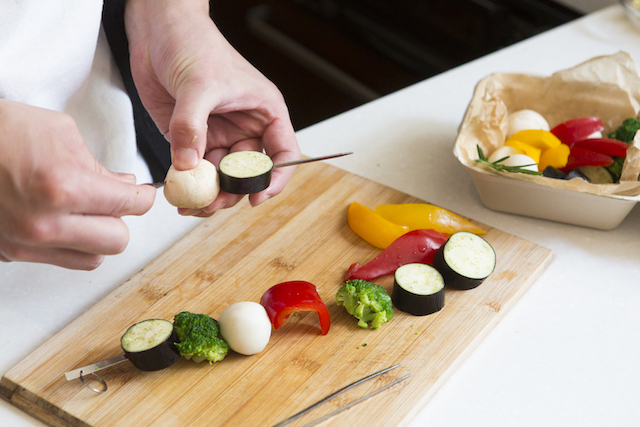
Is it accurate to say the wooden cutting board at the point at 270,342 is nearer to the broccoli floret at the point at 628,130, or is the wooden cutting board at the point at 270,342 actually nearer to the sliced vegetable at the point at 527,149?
the sliced vegetable at the point at 527,149

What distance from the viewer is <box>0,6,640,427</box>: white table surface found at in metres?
1.39

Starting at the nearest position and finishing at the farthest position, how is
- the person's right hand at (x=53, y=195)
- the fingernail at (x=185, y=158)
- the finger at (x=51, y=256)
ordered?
1. the person's right hand at (x=53, y=195)
2. the finger at (x=51, y=256)
3. the fingernail at (x=185, y=158)

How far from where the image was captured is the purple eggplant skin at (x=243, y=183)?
58.6 inches

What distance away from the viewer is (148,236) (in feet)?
6.12

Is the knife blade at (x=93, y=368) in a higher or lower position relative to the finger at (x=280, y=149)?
lower

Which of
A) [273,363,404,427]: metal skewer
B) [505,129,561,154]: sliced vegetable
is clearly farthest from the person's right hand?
[505,129,561,154]: sliced vegetable

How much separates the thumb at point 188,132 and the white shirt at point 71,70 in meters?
0.51

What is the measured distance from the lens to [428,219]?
1.80m

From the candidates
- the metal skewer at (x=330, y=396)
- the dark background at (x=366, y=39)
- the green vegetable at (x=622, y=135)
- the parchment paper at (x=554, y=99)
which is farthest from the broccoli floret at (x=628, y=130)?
the dark background at (x=366, y=39)

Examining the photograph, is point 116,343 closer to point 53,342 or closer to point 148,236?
point 53,342

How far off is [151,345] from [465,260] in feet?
2.91

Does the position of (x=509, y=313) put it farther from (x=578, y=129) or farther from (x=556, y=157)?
(x=578, y=129)

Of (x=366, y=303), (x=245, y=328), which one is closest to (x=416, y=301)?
(x=366, y=303)

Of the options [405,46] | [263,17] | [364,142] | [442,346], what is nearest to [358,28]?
[405,46]
